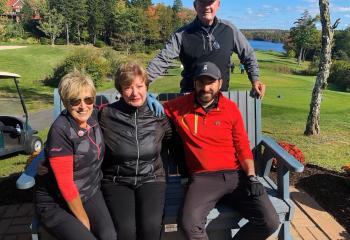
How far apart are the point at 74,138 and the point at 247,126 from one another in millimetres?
1973

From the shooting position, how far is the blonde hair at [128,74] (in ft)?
10.5

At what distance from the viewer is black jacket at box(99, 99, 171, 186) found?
323 centimetres

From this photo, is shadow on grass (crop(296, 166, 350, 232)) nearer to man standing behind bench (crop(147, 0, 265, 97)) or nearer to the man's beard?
man standing behind bench (crop(147, 0, 265, 97))

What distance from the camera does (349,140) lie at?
884 cm

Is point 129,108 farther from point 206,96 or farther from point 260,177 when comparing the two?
point 260,177

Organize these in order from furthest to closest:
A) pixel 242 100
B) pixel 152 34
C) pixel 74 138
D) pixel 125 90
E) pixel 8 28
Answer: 1. pixel 152 34
2. pixel 8 28
3. pixel 242 100
4. pixel 125 90
5. pixel 74 138

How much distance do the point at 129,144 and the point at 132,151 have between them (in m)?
0.06

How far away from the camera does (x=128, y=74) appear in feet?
10.6

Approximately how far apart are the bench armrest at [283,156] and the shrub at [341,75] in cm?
3083

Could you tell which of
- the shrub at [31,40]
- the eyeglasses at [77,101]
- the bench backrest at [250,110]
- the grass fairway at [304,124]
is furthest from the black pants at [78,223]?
the shrub at [31,40]

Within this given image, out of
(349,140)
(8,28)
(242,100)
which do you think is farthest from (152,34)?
(242,100)

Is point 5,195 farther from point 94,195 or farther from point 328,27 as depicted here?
point 328,27

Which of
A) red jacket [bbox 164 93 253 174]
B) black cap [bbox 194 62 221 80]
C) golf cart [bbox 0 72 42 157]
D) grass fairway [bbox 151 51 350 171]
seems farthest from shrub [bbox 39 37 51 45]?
black cap [bbox 194 62 221 80]

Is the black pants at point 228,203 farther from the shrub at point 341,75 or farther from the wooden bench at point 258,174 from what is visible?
the shrub at point 341,75
